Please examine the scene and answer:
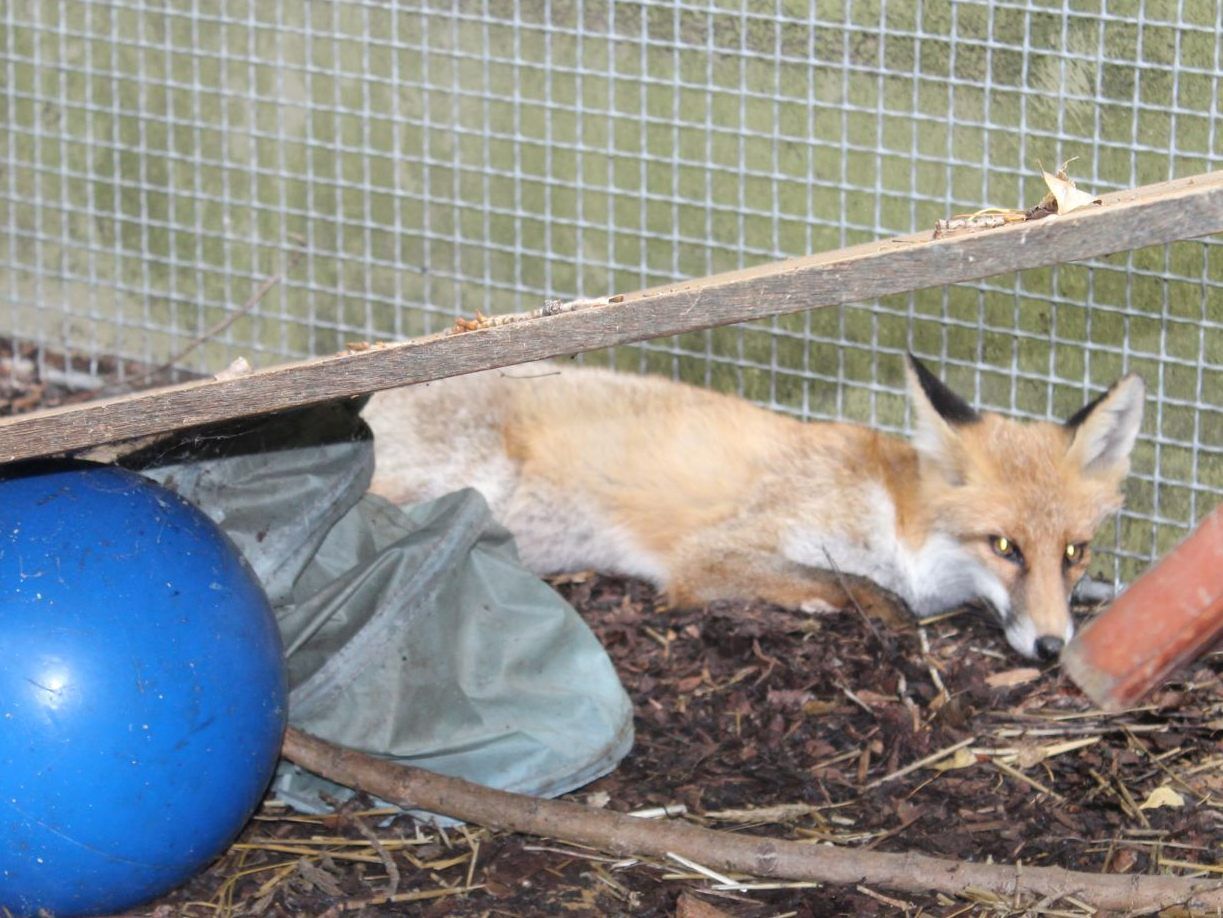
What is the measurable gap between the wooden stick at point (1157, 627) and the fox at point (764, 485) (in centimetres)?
227

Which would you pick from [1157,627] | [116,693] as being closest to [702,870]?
[116,693]

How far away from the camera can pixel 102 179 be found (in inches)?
255

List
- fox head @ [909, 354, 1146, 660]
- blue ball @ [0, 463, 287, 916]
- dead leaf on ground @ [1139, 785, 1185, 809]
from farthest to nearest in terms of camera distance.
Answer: fox head @ [909, 354, 1146, 660], dead leaf on ground @ [1139, 785, 1185, 809], blue ball @ [0, 463, 287, 916]

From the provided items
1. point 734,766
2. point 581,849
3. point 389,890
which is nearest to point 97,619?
point 389,890

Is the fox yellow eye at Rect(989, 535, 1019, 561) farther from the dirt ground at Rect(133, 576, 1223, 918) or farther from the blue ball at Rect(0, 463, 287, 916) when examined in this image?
the blue ball at Rect(0, 463, 287, 916)

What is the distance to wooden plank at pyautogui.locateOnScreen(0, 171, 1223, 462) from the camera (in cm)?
263

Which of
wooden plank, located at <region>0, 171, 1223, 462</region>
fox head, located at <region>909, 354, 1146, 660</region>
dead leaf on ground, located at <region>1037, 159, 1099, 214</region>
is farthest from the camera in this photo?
fox head, located at <region>909, 354, 1146, 660</region>

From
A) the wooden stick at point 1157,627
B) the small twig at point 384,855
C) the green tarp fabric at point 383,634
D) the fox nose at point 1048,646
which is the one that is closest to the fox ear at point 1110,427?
the fox nose at point 1048,646

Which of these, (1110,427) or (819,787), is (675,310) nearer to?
(819,787)

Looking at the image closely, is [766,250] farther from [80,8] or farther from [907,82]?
[80,8]

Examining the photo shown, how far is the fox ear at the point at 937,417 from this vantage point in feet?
15.8

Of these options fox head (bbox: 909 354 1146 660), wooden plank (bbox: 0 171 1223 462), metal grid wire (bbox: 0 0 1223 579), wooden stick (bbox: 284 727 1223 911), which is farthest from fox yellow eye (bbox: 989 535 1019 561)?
wooden plank (bbox: 0 171 1223 462)

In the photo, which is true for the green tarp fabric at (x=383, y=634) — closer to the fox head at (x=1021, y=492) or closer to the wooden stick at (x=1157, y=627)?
the fox head at (x=1021, y=492)

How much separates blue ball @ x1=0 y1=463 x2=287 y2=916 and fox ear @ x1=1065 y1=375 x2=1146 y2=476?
2529 mm
